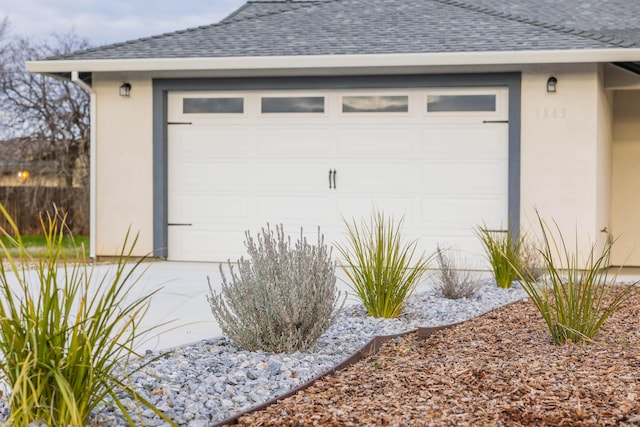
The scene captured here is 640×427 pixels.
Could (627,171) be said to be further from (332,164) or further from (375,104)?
(332,164)

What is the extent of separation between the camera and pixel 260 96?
10586 millimetres

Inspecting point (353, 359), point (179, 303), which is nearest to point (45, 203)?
point (179, 303)

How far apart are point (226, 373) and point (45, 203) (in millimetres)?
14905

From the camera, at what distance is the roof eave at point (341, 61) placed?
928 centimetres

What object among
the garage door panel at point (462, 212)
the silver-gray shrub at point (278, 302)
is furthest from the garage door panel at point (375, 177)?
the silver-gray shrub at point (278, 302)

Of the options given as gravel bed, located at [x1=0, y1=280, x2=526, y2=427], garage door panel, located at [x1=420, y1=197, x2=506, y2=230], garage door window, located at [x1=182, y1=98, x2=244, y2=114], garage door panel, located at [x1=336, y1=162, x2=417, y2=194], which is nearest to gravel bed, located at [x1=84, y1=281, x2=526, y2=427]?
gravel bed, located at [x1=0, y1=280, x2=526, y2=427]

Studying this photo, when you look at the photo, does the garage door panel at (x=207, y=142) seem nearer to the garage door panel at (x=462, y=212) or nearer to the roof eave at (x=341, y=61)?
the roof eave at (x=341, y=61)

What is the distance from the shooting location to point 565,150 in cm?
973

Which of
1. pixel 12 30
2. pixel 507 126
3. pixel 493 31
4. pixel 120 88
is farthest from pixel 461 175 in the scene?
pixel 12 30

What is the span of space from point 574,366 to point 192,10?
24826 mm

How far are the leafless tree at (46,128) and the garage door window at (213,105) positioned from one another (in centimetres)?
777

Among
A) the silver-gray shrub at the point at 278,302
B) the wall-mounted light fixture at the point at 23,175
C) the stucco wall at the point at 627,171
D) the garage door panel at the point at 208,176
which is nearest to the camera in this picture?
the silver-gray shrub at the point at 278,302

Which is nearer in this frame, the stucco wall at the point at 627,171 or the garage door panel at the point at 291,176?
the garage door panel at the point at 291,176

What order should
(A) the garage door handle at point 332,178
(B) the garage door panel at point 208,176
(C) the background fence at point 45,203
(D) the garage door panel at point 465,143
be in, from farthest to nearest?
(C) the background fence at point 45,203 → (B) the garage door panel at point 208,176 → (A) the garage door handle at point 332,178 → (D) the garage door panel at point 465,143
